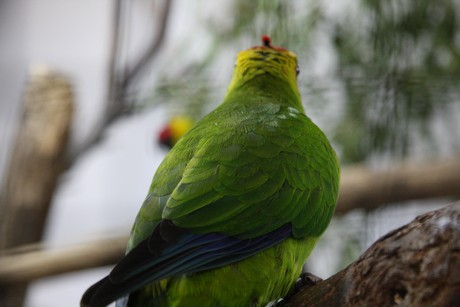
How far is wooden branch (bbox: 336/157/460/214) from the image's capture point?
324 cm

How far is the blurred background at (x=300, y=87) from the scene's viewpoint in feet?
8.96

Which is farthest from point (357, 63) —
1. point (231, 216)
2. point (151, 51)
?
point (231, 216)

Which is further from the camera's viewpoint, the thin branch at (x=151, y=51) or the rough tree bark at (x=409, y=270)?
the thin branch at (x=151, y=51)

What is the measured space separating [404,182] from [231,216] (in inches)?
77.7

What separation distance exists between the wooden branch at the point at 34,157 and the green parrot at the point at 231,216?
80.5 inches

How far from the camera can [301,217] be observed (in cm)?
161

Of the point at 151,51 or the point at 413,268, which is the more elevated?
the point at 151,51

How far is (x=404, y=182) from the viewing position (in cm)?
324

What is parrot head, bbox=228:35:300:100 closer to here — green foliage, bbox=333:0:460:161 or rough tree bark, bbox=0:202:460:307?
green foliage, bbox=333:0:460:161

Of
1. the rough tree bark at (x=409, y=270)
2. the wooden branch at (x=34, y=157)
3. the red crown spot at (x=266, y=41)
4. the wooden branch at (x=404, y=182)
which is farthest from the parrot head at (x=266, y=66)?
the wooden branch at (x=34, y=157)

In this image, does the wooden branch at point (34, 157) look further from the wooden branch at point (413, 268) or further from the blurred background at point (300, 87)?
the wooden branch at point (413, 268)

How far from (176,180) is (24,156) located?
241 centimetres

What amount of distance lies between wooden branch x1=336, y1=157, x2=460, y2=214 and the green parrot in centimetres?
146

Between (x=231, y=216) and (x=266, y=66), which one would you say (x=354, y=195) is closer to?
(x=266, y=66)
